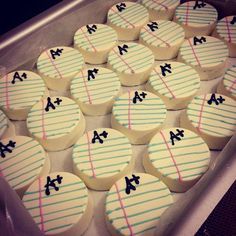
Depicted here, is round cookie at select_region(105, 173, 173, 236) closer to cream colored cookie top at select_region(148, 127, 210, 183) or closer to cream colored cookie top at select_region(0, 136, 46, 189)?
cream colored cookie top at select_region(148, 127, 210, 183)

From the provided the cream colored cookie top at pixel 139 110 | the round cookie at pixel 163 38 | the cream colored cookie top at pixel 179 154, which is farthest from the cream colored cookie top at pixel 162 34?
the cream colored cookie top at pixel 179 154

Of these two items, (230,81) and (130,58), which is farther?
(130,58)

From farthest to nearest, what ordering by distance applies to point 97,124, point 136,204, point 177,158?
point 97,124 → point 177,158 → point 136,204

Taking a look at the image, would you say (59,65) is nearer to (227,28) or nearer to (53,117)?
(53,117)

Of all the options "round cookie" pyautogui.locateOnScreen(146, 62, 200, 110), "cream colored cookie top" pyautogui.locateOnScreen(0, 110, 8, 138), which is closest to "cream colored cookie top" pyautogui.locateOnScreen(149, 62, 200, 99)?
"round cookie" pyautogui.locateOnScreen(146, 62, 200, 110)

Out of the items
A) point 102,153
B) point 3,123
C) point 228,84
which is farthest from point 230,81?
point 3,123

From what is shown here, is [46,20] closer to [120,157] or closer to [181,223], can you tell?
[120,157]

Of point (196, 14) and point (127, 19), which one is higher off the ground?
point (127, 19)
